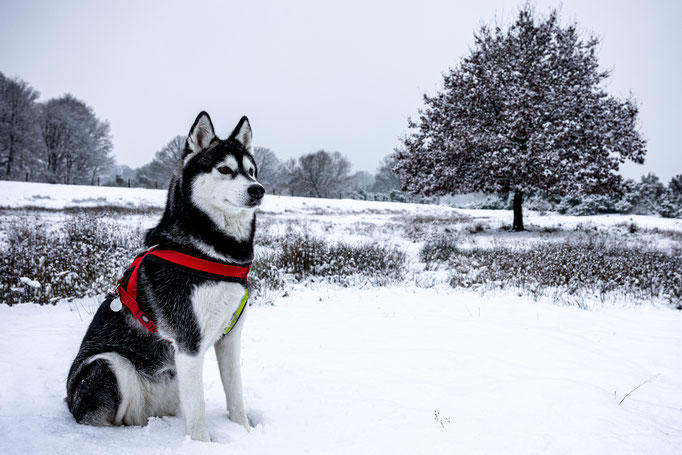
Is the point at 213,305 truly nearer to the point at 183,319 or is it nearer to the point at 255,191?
the point at 183,319

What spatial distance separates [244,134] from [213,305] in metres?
1.45

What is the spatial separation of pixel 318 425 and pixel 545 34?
66.7 feet

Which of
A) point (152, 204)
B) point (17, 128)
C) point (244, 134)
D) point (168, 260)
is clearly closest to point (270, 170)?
point (17, 128)

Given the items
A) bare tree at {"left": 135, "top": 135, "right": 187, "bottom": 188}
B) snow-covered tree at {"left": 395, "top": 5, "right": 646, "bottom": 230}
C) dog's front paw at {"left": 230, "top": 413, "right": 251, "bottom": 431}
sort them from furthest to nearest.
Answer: bare tree at {"left": 135, "top": 135, "right": 187, "bottom": 188} → snow-covered tree at {"left": 395, "top": 5, "right": 646, "bottom": 230} → dog's front paw at {"left": 230, "top": 413, "right": 251, "bottom": 431}

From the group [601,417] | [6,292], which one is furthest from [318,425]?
[6,292]

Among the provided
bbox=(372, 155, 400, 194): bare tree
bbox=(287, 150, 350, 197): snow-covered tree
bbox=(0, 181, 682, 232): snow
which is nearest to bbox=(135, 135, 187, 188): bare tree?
bbox=(287, 150, 350, 197): snow-covered tree

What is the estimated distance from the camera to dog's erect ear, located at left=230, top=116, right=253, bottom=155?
2.70 m

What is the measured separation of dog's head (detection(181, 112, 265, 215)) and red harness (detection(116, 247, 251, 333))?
0.38 m

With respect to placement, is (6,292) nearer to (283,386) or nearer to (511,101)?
(283,386)

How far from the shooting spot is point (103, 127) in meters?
45.6

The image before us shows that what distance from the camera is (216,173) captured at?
2357mm

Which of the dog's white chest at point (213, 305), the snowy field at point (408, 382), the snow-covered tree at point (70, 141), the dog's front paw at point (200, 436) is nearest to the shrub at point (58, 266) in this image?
the snowy field at point (408, 382)

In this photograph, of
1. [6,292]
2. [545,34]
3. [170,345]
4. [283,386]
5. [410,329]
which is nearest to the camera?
[170,345]

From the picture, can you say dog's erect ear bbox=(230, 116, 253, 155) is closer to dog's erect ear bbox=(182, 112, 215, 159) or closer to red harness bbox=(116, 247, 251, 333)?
dog's erect ear bbox=(182, 112, 215, 159)
